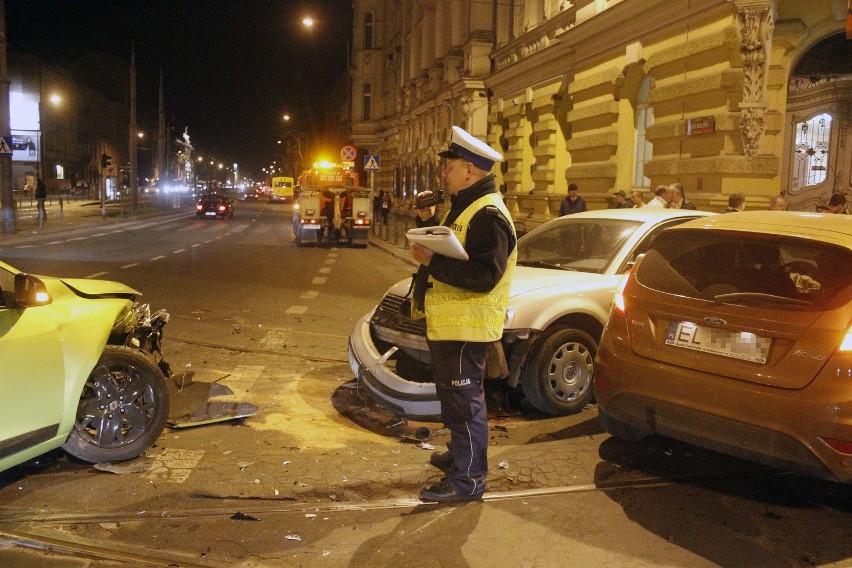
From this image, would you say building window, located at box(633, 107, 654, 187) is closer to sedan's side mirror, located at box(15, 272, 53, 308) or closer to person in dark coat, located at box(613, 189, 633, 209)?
person in dark coat, located at box(613, 189, 633, 209)

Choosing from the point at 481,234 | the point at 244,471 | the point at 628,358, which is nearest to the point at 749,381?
the point at 628,358

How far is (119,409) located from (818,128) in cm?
1312

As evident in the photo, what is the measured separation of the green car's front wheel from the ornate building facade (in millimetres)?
10956

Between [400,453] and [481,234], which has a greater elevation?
[481,234]

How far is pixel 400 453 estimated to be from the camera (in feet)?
18.3

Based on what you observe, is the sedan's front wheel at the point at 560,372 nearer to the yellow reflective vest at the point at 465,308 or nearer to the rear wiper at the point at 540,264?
the rear wiper at the point at 540,264

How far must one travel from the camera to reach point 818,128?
1442cm

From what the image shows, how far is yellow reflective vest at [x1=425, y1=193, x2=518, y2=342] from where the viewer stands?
174 inches

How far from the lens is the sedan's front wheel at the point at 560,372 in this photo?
6.21m

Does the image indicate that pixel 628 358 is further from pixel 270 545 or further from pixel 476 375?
pixel 270 545

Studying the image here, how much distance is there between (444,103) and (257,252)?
1485cm

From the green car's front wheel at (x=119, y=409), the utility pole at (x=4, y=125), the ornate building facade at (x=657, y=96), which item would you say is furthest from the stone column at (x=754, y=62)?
the utility pole at (x=4, y=125)

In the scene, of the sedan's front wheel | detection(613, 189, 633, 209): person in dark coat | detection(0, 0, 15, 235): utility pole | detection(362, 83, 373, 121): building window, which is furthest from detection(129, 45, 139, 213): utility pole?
the sedan's front wheel

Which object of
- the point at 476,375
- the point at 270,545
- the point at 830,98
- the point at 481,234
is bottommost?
the point at 270,545
